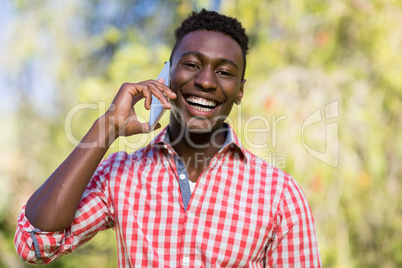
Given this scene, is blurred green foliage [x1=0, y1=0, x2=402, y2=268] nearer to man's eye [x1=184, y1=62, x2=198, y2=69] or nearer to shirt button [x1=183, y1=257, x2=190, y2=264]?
man's eye [x1=184, y1=62, x2=198, y2=69]

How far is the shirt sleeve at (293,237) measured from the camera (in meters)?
1.45

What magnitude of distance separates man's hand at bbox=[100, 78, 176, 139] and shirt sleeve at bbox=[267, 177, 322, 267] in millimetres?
493

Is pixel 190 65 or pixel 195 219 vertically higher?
pixel 190 65

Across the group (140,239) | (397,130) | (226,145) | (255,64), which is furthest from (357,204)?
(140,239)

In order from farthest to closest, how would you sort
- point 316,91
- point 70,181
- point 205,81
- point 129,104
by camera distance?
point 316,91 → point 205,81 → point 129,104 → point 70,181

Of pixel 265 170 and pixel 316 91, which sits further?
pixel 316 91

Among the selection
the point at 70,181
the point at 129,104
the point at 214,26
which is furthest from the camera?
the point at 214,26

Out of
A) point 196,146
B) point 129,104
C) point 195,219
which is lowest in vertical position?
point 195,219

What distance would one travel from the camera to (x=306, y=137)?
9.50 feet

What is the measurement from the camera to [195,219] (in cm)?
144

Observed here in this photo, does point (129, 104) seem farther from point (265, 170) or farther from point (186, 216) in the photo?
point (265, 170)

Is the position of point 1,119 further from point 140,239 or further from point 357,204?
point 140,239

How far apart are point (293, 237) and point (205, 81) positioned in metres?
0.57

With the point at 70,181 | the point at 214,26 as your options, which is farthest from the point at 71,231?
the point at 214,26
